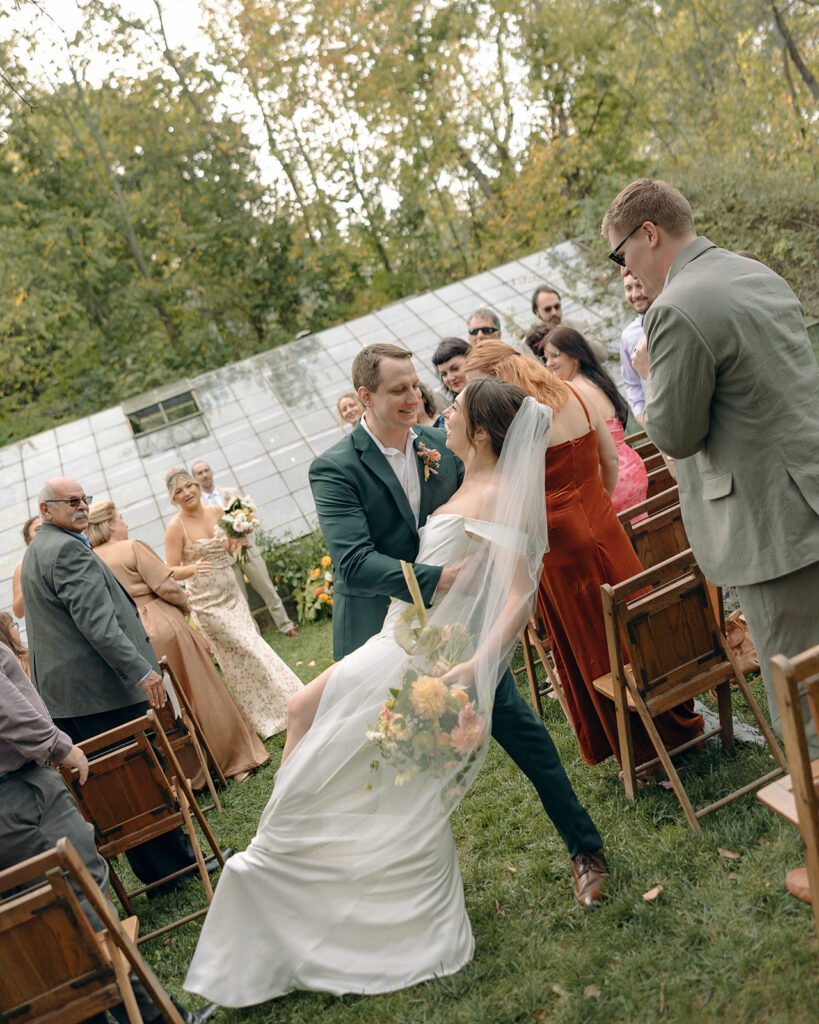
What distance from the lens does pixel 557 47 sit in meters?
18.4

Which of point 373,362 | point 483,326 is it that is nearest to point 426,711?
point 373,362

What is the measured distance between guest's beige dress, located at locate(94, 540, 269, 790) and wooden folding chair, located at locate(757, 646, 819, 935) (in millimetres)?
4542

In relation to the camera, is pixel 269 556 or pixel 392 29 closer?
pixel 269 556

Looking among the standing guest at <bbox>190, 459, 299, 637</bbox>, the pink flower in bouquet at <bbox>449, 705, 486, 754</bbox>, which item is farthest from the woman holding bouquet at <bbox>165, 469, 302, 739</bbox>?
the pink flower in bouquet at <bbox>449, 705, 486, 754</bbox>

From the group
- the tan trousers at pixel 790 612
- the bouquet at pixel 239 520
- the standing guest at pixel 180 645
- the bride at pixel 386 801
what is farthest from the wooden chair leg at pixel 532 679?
the bouquet at pixel 239 520

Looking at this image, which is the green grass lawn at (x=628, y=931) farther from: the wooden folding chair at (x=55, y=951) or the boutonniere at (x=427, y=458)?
the boutonniere at (x=427, y=458)

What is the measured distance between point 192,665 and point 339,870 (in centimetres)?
321

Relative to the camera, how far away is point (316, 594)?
9750mm

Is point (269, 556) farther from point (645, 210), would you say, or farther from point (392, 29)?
point (392, 29)

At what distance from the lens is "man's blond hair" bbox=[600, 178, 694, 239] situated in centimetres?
279

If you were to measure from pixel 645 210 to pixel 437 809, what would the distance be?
7.15ft

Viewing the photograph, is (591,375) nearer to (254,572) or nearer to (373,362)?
(373,362)

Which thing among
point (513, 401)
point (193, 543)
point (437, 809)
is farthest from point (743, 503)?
point (193, 543)

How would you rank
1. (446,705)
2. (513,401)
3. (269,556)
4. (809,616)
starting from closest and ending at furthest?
(809,616), (446,705), (513,401), (269,556)
